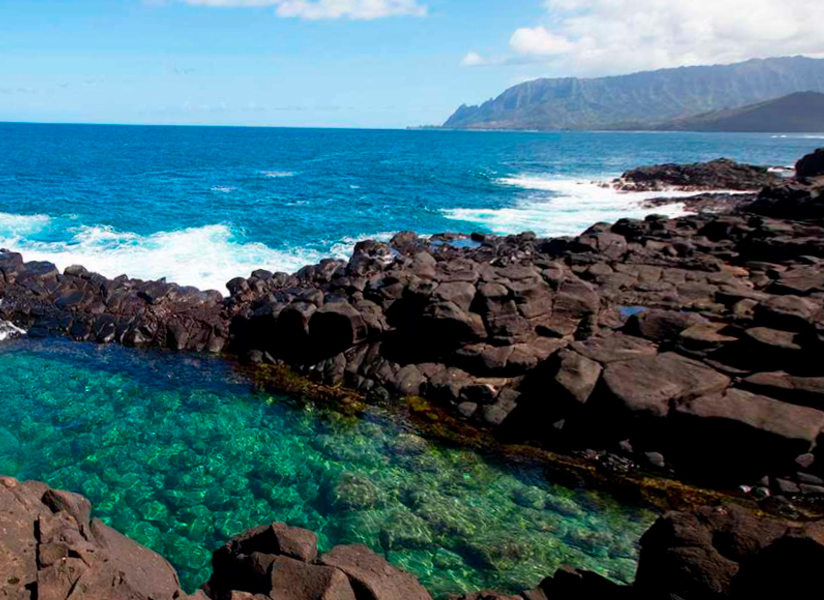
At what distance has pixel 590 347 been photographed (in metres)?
19.6

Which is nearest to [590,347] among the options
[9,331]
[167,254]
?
[9,331]

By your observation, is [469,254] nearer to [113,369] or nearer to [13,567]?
[113,369]

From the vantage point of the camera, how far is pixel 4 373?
21.6 m

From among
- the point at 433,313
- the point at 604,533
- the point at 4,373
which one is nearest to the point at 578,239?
the point at 433,313

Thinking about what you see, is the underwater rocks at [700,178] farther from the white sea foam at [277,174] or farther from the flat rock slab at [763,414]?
the flat rock slab at [763,414]

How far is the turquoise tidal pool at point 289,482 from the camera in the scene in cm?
1315

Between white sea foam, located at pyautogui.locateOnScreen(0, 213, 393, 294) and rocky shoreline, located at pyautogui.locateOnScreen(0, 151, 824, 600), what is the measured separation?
4.79 meters

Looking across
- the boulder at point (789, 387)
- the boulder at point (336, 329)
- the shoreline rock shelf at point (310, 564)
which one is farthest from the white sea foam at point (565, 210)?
the shoreline rock shelf at point (310, 564)

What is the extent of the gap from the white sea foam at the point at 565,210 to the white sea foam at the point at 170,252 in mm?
11663

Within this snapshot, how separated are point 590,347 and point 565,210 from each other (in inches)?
1601

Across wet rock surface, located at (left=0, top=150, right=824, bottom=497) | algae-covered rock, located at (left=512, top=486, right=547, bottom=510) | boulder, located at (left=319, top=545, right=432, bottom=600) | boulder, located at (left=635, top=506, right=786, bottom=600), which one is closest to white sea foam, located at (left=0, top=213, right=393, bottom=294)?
wet rock surface, located at (left=0, top=150, right=824, bottom=497)

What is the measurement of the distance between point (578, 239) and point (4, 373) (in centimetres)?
2875

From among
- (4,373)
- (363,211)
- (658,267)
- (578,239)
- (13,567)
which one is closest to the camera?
(13,567)

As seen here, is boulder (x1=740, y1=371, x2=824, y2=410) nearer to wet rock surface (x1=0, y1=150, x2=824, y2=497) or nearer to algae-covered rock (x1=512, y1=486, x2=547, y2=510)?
wet rock surface (x1=0, y1=150, x2=824, y2=497)
